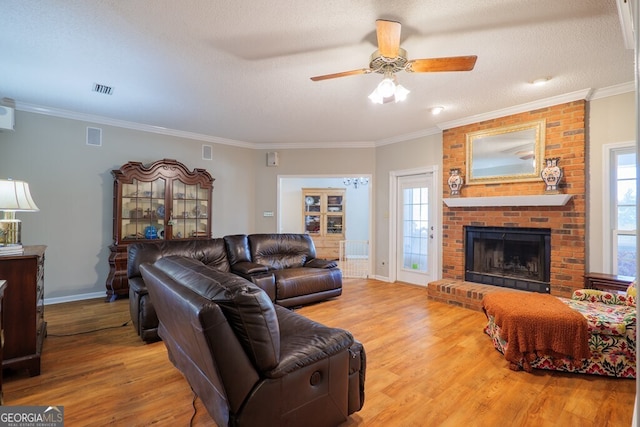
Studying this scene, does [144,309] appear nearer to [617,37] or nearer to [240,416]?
[240,416]

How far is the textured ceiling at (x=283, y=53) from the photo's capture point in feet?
6.68

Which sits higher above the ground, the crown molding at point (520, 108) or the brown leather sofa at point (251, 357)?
the crown molding at point (520, 108)

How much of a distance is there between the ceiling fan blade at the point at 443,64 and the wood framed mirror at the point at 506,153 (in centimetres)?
219

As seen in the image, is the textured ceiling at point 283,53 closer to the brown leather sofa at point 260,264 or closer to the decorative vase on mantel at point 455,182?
the decorative vase on mantel at point 455,182

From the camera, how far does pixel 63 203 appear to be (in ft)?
13.4

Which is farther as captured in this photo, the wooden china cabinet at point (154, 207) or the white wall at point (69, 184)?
the wooden china cabinet at point (154, 207)

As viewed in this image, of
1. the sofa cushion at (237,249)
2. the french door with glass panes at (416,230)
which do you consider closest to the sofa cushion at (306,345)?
the sofa cushion at (237,249)

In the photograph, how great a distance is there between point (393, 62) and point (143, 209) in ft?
13.4

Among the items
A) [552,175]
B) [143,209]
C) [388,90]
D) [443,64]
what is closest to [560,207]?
[552,175]

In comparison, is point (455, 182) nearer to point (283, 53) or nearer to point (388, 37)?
point (388, 37)

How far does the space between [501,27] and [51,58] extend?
372cm

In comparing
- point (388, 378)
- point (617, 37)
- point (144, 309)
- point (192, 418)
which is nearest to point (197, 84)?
point (144, 309)

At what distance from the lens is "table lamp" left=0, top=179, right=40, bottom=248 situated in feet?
7.10

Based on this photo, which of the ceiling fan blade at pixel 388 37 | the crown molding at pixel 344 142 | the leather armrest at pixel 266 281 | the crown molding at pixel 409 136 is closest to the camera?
the ceiling fan blade at pixel 388 37
